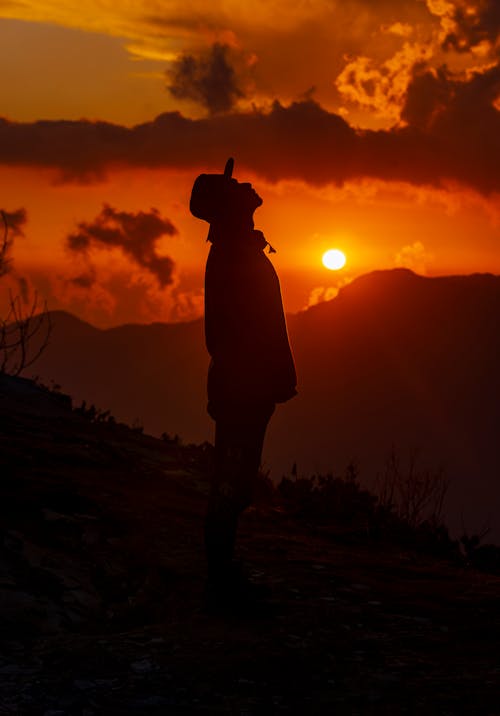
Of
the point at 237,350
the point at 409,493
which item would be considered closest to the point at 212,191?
the point at 237,350

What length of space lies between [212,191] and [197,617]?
2.55m

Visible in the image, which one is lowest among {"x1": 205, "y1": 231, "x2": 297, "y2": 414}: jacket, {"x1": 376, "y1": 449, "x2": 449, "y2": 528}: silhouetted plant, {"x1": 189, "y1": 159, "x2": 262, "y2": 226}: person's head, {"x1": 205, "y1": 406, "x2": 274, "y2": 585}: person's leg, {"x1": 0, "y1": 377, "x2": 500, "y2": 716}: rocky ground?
{"x1": 0, "y1": 377, "x2": 500, "y2": 716}: rocky ground

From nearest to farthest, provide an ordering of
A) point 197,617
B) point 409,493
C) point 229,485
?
point 197,617, point 229,485, point 409,493

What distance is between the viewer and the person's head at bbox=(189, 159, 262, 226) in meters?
5.94

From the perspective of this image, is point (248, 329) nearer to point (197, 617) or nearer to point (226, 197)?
point (226, 197)

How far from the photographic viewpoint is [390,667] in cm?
488

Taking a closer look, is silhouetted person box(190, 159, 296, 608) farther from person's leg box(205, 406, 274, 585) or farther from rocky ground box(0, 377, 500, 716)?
rocky ground box(0, 377, 500, 716)

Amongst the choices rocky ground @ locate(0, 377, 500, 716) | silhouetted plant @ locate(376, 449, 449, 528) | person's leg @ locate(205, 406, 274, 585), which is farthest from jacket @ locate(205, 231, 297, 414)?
silhouetted plant @ locate(376, 449, 449, 528)

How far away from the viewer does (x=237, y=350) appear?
5.93 meters

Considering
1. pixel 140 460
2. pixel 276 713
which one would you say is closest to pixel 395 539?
pixel 140 460

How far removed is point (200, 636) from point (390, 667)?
1.02 m

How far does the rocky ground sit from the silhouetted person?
0.63 metres

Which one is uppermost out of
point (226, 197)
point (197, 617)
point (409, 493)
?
point (226, 197)

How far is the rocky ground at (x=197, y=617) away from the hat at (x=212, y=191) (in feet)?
8.00
